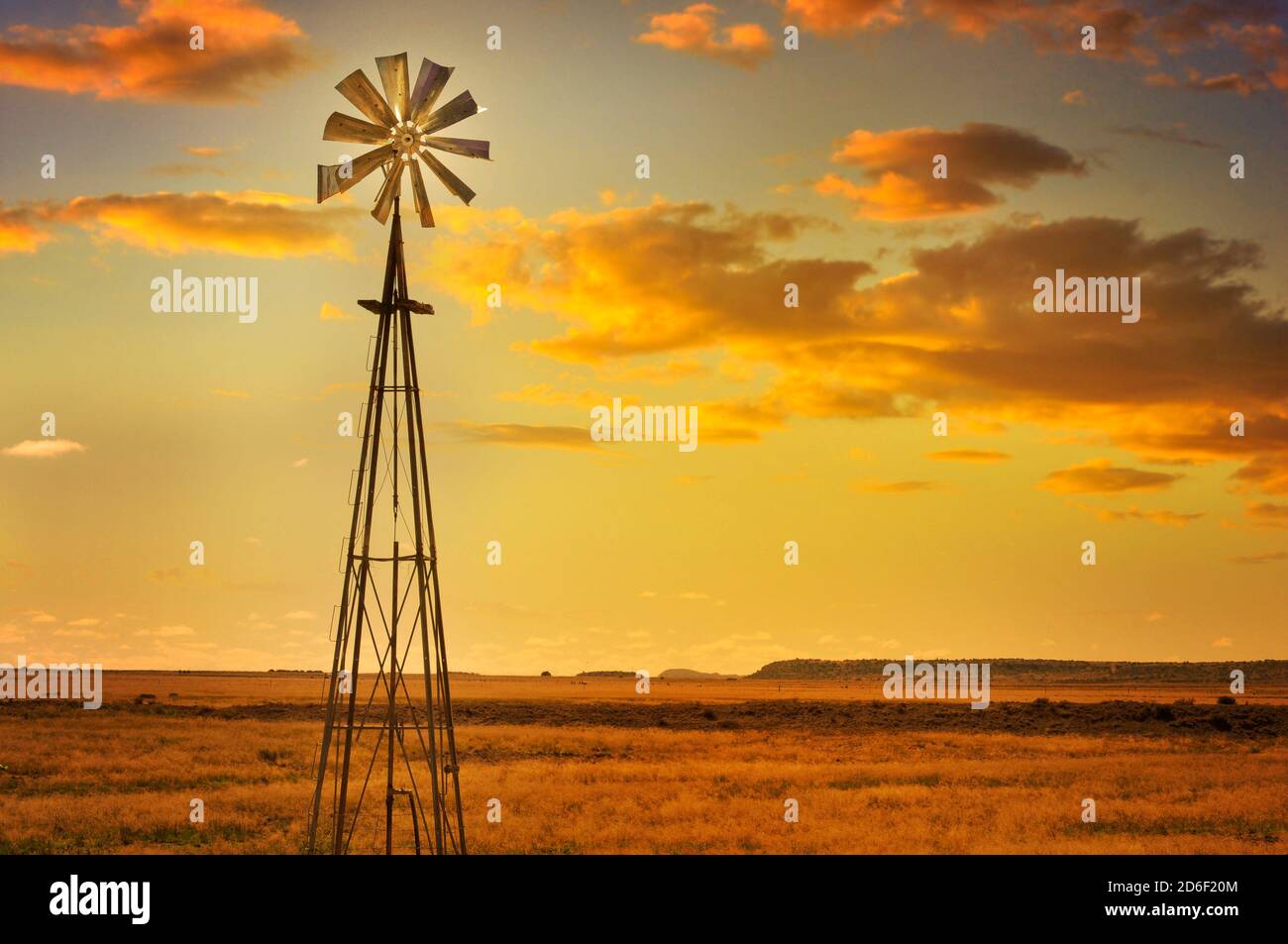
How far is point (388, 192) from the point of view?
1827 centimetres

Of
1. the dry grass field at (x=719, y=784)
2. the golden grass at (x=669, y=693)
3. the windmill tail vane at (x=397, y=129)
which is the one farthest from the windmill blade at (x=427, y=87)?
the golden grass at (x=669, y=693)

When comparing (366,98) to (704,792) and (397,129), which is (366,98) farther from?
(704,792)

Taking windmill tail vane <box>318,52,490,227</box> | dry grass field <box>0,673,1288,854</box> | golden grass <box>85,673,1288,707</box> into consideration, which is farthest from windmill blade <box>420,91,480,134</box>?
golden grass <box>85,673,1288,707</box>

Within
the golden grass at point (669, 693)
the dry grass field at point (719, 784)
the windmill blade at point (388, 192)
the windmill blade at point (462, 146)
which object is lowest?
the golden grass at point (669, 693)

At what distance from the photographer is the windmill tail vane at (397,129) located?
18.0 metres

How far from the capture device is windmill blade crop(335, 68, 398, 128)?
18.1m

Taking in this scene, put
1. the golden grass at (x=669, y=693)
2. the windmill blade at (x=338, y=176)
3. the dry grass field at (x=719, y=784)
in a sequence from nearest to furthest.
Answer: the windmill blade at (x=338, y=176)
the dry grass field at (x=719, y=784)
the golden grass at (x=669, y=693)

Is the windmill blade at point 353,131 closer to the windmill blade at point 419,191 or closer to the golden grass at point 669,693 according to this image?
the windmill blade at point 419,191

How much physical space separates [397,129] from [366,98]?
56cm

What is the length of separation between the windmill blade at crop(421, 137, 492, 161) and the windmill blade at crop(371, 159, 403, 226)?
22.1 inches

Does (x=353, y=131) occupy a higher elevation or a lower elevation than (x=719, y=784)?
higher

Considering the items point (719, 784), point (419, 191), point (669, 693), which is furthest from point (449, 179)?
point (669, 693)
